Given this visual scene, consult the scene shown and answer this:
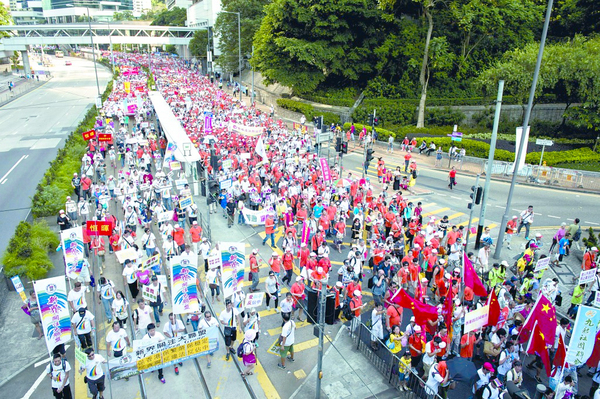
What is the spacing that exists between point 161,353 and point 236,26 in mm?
62663

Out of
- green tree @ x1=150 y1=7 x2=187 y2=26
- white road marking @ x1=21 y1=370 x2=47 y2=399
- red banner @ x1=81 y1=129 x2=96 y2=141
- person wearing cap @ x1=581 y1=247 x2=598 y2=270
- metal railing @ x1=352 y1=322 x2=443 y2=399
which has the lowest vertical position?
white road marking @ x1=21 y1=370 x2=47 y2=399

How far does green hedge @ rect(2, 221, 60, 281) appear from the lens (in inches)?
572

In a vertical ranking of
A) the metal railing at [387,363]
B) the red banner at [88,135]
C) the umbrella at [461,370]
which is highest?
the red banner at [88,135]

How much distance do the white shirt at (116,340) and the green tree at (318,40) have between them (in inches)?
1445

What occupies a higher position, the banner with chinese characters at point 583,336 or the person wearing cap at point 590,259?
the banner with chinese characters at point 583,336

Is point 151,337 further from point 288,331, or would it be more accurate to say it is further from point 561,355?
point 561,355

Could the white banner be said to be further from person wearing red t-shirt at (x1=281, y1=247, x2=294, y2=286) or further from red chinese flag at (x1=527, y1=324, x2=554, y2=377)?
person wearing red t-shirt at (x1=281, y1=247, x2=294, y2=286)

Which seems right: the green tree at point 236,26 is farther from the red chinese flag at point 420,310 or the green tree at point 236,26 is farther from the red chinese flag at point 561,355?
the red chinese flag at point 561,355

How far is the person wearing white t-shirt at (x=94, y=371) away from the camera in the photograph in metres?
9.28

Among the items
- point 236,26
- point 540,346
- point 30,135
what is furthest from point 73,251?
point 236,26

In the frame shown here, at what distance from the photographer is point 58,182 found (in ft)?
72.2

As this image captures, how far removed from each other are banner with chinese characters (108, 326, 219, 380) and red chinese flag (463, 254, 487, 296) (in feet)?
22.7

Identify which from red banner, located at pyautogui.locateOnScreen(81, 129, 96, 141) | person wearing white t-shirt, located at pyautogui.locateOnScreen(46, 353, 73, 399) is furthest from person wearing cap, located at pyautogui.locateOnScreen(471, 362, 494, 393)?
red banner, located at pyautogui.locateOnScreen(81, 129, 96, 141)

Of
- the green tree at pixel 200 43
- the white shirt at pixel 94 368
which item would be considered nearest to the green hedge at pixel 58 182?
the white shirt at pixel 94 368
